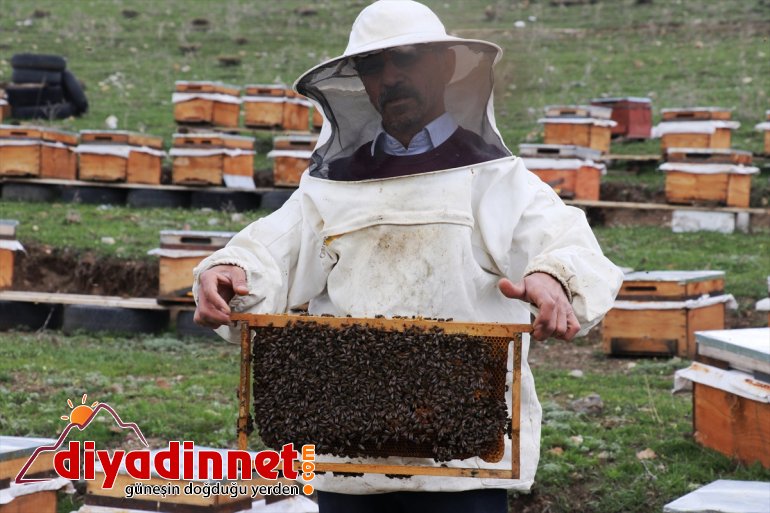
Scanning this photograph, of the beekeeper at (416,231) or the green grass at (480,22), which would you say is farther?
the green grass at (480,22)

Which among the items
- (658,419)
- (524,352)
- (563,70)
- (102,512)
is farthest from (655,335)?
(563,70)

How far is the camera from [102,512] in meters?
4.67

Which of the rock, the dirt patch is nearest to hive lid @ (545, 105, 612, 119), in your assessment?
the dirt patch

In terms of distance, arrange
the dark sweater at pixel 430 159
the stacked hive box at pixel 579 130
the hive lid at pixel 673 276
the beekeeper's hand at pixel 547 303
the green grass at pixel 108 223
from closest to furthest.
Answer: the beekeeper's hand at pixel 547 303, the dark sweater at pixel 430 159, the hive lid at pixel 673 276, the green grass at pixel 108 223, the stacked hive box at pixel 579 130

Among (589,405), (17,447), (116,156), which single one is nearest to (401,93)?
(17,447)

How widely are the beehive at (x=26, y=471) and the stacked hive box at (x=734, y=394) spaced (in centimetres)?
342

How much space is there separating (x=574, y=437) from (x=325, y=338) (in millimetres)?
3600

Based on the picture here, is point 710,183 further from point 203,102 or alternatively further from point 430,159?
point 430,159

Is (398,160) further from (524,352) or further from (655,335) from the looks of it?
(655,335)

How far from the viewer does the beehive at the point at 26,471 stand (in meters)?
4.54

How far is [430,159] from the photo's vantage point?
3035mm

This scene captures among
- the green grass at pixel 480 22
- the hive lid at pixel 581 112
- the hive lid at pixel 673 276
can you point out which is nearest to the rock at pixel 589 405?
the hive lid at pixel 673 276

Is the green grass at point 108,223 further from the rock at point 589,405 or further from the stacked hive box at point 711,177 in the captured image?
the rock at point 589,405

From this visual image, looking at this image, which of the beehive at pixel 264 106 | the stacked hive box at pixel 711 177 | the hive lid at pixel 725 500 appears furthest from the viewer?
the beehive at pixel 264 106
